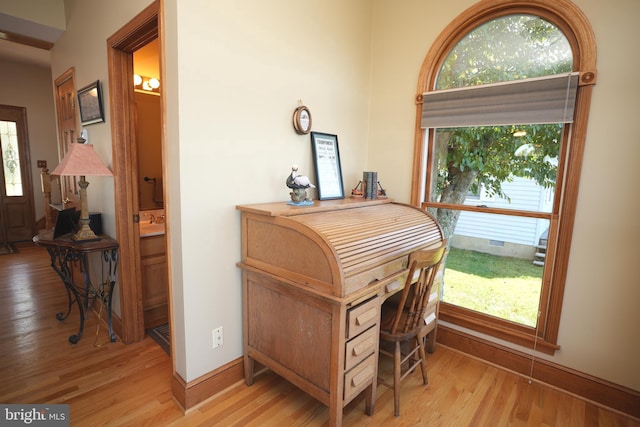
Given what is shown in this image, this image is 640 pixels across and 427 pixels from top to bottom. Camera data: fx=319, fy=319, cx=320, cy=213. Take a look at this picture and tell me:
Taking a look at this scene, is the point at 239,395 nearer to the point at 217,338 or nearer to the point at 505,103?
the point at 217,338

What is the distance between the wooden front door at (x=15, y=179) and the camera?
15.5 ft

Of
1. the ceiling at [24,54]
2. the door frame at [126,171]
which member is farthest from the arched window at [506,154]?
the ceiling at [24,54]

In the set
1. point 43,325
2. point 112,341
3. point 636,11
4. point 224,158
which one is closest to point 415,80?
point 636,11

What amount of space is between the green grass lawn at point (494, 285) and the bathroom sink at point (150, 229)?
2310 millimetres

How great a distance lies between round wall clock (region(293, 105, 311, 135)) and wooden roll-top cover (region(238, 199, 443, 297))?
55cm

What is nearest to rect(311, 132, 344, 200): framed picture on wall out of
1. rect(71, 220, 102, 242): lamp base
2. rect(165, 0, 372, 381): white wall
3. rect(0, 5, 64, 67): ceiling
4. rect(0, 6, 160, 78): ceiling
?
rect(165, 0, 372, 381): white wall

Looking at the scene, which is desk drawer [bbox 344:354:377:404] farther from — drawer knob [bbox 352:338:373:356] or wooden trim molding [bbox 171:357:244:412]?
wooden trim molding [bbox 171:357:244:412]

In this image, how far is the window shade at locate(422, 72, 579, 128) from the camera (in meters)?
1.83

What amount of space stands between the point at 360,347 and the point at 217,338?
32.7 inches

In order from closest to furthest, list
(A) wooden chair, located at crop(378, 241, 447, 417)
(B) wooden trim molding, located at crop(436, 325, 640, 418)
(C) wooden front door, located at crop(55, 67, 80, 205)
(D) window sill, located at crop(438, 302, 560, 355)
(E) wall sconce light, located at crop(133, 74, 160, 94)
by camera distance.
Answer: (A) wooden chair, located at crop(378, 241, 447, 417)
(B) wooden trim molding, located at crop(436, 325, 640, 418)
(D) window sill, located at crop(438, 302, 560, 355)
(C) wooden front door, located at crop(55, 67, 80, 205)
(E) wall sconce light, located at crop(133, 74, 160, 94)

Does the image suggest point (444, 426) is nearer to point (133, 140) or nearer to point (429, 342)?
point (429, 342)

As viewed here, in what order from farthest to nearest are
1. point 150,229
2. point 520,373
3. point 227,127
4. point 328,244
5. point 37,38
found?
point 37,38 → point 150,229 → point 520,373 → point 227,127 → point 328,244

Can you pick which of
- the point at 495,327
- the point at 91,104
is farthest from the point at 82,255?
the point at 495,327

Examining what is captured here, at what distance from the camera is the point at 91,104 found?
234 centimetres
